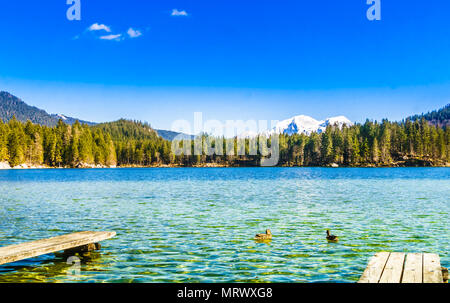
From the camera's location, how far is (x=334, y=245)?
18.7 metres

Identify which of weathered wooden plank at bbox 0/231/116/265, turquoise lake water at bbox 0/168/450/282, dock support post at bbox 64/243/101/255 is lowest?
turquoise lake water at bbox 0/168/450/282

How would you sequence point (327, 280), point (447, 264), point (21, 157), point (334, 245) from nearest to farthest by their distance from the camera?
point (327, 280), point (447, 264), point (334, 245), point (21, 157)

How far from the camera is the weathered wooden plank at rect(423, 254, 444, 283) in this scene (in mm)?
10639

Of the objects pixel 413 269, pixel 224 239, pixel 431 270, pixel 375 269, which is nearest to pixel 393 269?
pixel 375 269

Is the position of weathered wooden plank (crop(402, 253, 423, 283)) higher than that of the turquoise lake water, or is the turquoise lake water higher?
weathered wooden plank (crop(402, 253, 423, 283))

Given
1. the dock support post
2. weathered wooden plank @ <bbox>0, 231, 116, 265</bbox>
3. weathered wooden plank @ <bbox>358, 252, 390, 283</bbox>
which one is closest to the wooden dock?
weathered wooden plank @ <bbox>358, 252, 390, 283</bbox>

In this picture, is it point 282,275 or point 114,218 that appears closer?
point 282,275

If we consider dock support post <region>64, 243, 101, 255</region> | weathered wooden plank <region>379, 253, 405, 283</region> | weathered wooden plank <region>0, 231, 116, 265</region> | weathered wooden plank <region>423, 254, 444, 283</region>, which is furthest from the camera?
dock support post <region>64, 243, 101, 255</region>

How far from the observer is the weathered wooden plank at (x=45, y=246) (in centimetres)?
1398

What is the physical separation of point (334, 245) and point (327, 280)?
5.90 meters

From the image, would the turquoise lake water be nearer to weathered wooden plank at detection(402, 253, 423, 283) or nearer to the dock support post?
the dock support post

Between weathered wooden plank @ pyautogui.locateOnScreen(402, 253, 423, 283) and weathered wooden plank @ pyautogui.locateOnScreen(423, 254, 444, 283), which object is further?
weathered wooden plank @ pyautogui.locateOnScreen(423, 254, 444, 283)
